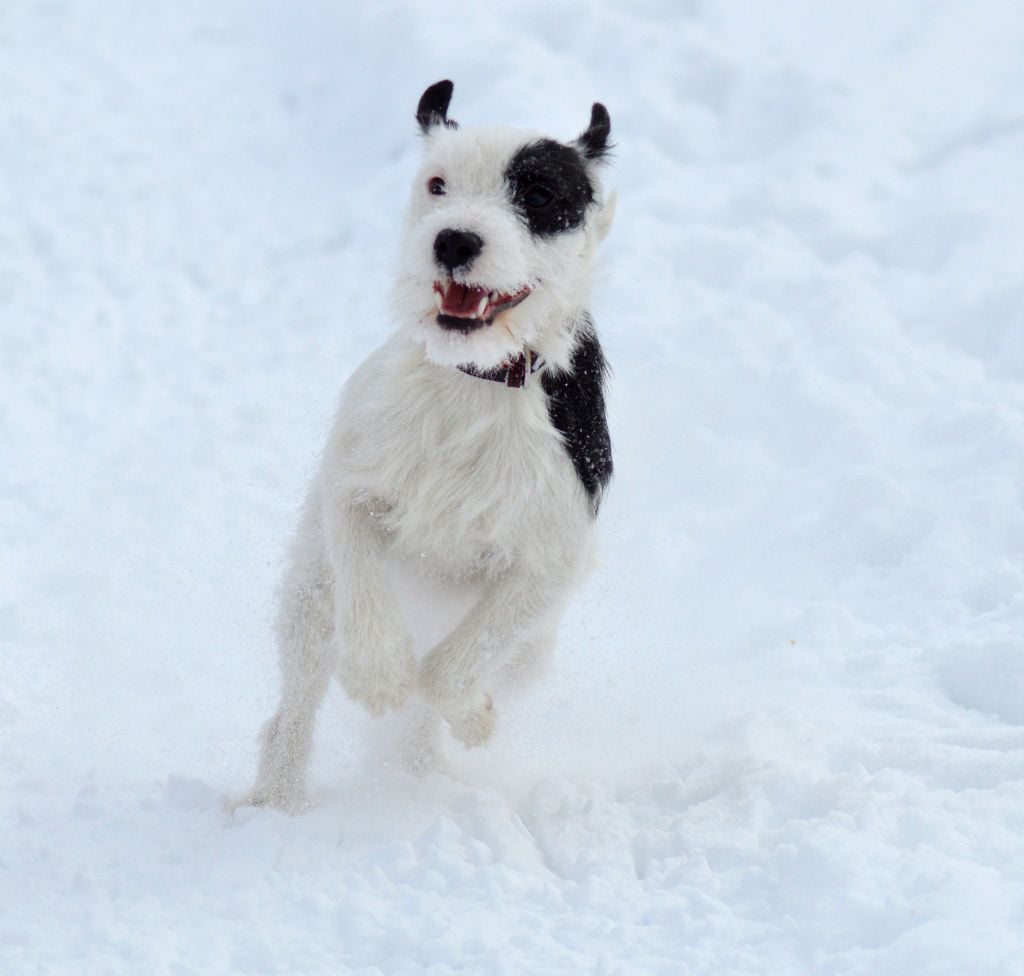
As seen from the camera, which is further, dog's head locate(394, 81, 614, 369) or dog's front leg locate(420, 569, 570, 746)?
dog's front leg locate(420, 569, 570, 746)

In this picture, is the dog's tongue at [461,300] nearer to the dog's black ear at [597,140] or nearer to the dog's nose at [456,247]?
the dog's nose at [456,247]

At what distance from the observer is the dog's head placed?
322 cm

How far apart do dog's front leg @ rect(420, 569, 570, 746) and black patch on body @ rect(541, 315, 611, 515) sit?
0.29m

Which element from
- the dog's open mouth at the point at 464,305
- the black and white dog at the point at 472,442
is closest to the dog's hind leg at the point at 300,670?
the black and white dog at the point at 472,442

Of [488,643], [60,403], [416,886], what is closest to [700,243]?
[60,403]

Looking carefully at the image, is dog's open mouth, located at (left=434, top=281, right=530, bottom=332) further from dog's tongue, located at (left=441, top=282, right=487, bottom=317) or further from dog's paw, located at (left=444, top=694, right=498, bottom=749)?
dog's paw, located at (left=444, top=694, right=498, bottom=749)

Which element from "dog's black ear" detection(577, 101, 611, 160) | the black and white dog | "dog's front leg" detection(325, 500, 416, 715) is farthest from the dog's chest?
"dog's black ear" detection(577, 101, 611, 160)

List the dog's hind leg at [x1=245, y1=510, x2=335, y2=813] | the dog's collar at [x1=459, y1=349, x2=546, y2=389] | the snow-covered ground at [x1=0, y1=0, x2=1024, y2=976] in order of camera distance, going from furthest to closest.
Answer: the dog's hind leg at [x1=245, y1=510, x2=335, y2=813]
the dog's collar at [x1=459, y1=349, x2=546, y2=389]
the snow-covered ground at [x1=0, y1=0, x2=1024, y2=976]

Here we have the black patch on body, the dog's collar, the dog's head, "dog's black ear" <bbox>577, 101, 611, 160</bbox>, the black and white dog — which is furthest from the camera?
"dog's black ear" <bbox>577, 101, 611, 160</bbox>

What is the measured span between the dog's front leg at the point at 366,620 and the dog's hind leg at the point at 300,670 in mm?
320

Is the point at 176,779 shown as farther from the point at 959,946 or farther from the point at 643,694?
the point at 959,946

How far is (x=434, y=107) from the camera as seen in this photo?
12.8ft

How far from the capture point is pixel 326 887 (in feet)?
10.5

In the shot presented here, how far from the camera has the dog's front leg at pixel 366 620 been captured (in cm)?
357
